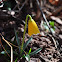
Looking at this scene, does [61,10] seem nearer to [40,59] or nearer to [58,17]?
[58,17]

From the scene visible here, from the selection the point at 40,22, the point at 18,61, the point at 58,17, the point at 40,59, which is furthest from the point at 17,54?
the point at 58,17

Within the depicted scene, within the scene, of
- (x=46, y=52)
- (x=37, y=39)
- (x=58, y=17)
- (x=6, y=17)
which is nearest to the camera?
(x=46, y=52)

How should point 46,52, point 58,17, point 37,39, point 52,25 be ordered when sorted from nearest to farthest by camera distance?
point 46,52 → point 37,39 → point 52,25 → point 58,17

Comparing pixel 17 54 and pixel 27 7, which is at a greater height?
pixel 27 7

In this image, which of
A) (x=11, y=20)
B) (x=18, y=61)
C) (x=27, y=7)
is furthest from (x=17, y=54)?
(x=27, y=7)

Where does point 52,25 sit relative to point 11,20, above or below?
below

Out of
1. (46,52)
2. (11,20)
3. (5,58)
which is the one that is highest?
(11,20)

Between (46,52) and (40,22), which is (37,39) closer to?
(46,52)

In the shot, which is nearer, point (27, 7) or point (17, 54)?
point (17, 54)

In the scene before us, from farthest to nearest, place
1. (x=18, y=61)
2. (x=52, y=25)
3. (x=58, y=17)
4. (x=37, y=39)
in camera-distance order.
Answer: (x=58, y=17) < (x=52, y=25) < (x=37, y=39) < (x=18, y=61)
